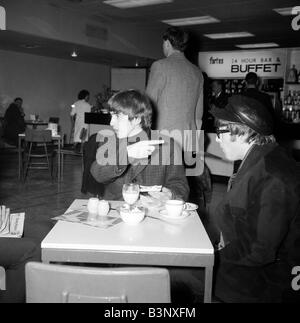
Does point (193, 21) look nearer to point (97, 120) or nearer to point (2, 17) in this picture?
point (97, 120)

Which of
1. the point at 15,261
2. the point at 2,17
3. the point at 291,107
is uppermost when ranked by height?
the point at 2,17

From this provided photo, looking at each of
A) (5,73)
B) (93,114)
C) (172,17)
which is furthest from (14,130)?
(172,17)

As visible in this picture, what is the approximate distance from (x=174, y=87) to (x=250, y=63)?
4.35 m

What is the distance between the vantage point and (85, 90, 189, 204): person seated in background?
84.7 inches

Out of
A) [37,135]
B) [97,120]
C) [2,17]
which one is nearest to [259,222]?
[37,135]

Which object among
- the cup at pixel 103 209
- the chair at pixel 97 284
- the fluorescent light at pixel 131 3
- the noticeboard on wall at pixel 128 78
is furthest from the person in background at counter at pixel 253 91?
the noticeboard on wall at pixel 128 78

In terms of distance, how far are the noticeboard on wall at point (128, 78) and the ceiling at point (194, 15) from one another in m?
0.75

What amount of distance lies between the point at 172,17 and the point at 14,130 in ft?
13.7

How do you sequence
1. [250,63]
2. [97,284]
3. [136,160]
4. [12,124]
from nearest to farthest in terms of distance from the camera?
[97,284] < [136,160] < [250,63] < [12,124]

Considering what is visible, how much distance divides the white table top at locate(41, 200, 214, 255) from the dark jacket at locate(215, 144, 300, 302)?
15cm

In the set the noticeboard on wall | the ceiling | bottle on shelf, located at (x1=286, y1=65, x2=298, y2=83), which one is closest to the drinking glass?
the ceiling

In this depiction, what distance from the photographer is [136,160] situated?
6.92ft

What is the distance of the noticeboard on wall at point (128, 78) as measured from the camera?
11320 millimetres

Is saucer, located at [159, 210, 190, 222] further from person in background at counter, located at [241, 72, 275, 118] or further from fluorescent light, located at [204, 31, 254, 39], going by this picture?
fluorescent light, located at [204, 31, 254, 39]
